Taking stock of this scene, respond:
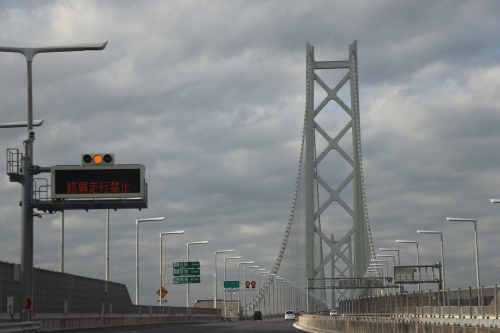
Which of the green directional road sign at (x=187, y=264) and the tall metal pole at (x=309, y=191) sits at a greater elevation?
the tall metal pole at (x=309, y=191)

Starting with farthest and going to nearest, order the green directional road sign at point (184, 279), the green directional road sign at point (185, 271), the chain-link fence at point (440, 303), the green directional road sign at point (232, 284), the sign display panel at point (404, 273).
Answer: the green directional road sign at point (232, 284)
the green directional road sign at point (184, 279)
the green directional road sign at point (185, 271)
the sign display panel at point (404, 273)
the chain-link fence at point (440, 303)

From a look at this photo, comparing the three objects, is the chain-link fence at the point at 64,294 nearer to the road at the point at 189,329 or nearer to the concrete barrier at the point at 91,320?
the concrete barrier at the point at 91,320

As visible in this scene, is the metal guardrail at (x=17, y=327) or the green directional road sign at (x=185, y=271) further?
the green directional road sign at (x=185, y=271)

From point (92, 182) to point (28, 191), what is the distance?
4388 mm

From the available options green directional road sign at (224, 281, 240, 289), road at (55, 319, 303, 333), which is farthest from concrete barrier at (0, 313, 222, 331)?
green directional road sign at (224, 281, 240, 289)

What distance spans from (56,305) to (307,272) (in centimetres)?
5550

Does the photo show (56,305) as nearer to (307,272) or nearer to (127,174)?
(127,174)

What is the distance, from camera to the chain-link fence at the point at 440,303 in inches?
1831

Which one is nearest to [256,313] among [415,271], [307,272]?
[307,272]

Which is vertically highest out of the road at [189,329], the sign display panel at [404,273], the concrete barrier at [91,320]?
the sign display panel at [404,273]

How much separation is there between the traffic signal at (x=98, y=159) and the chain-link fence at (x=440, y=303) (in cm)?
2151

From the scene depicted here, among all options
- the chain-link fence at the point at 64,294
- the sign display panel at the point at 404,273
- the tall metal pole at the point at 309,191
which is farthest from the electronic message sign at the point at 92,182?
the tall metal pole at the point at 309,191

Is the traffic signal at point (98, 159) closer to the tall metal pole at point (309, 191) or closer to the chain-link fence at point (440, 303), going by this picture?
Result: the chain-link fence at point (440, 303)

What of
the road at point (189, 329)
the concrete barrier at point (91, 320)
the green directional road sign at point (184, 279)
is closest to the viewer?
the concrete barrier at point (91, 320)
